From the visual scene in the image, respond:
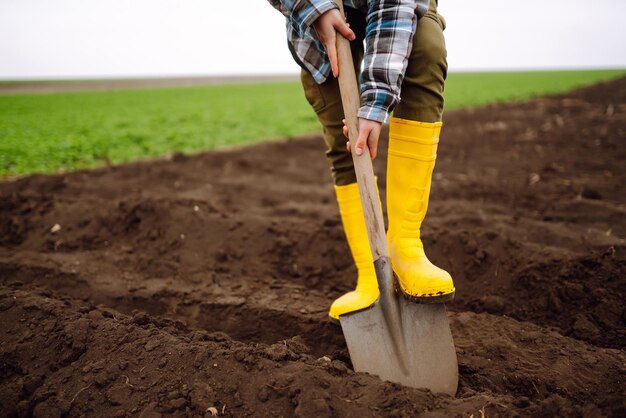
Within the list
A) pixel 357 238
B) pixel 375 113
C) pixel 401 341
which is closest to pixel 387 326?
pixel 401 341

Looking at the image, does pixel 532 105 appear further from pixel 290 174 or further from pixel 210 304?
pixel 210 304

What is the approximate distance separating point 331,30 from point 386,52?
0.82ft

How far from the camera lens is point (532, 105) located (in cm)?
1569

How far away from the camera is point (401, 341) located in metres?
2.01

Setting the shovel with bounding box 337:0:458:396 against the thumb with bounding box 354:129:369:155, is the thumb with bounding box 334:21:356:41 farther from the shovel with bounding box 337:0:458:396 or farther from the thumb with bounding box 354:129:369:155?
the thumb with bounding box 354:129:369:155

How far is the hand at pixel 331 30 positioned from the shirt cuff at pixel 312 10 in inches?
0.8

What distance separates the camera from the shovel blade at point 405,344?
6.33ft

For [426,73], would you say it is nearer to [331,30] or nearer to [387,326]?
[331,30]

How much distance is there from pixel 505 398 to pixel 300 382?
0.80 metres

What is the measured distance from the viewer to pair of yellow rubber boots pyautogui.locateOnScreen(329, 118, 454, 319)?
77.0 inches

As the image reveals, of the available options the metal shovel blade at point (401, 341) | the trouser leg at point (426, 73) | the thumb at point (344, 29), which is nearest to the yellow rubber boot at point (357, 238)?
the metal shovel blade at point (401, 341)

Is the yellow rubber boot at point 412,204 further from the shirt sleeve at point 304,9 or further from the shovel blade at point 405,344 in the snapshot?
the shirt sleeve at point 304,9

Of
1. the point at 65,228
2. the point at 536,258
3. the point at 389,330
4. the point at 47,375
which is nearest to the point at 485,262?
the point at 536,258

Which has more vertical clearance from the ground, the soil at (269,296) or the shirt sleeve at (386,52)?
the shirt sleeve at (386,52)
